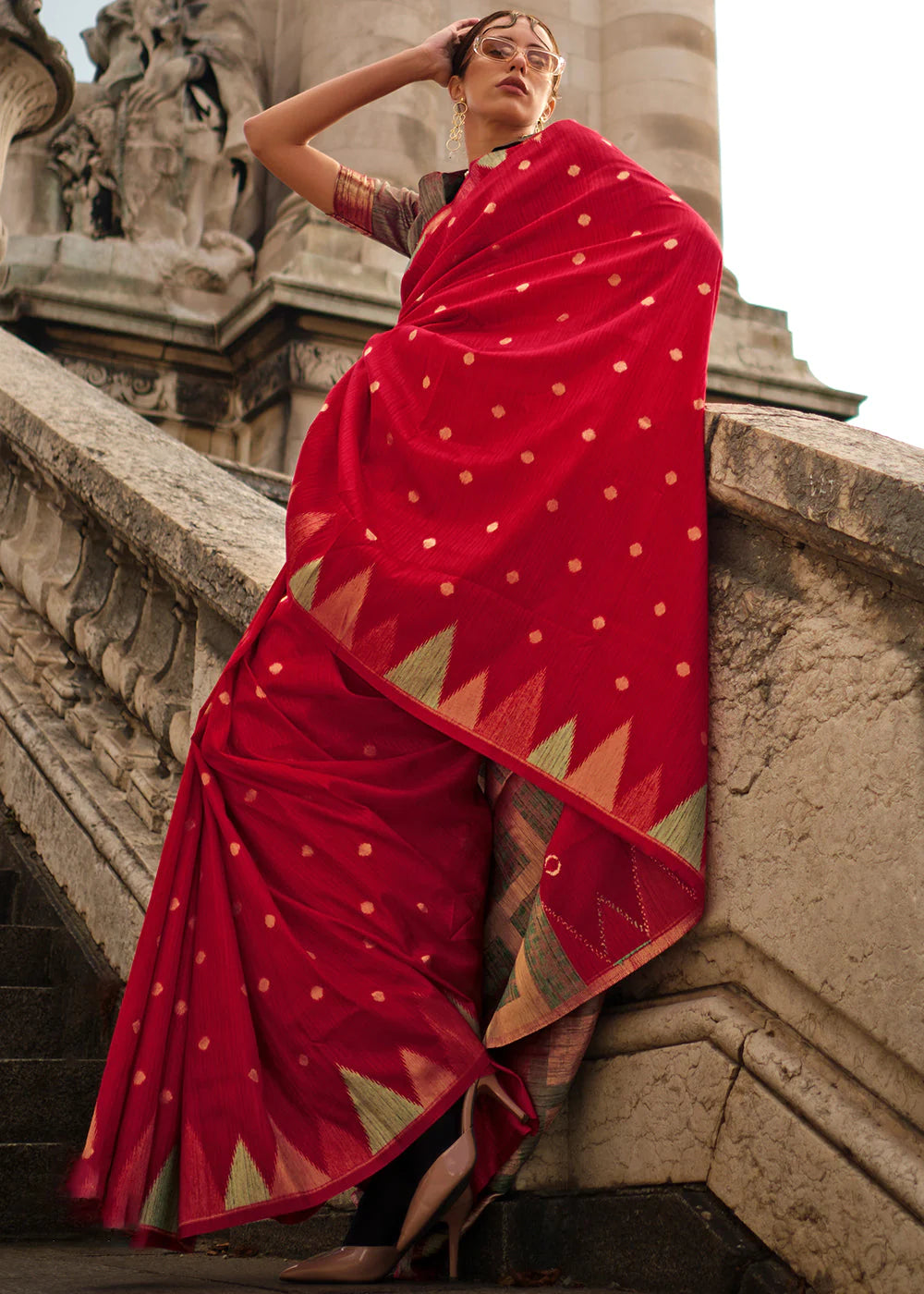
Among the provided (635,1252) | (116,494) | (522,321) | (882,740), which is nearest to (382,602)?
(522,321)

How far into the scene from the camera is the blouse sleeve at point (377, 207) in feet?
9.18

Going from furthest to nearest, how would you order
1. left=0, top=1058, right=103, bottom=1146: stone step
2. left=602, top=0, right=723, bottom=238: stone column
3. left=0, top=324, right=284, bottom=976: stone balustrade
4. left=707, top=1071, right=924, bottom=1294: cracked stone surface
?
1. left=602, top=0, right=723, bottom=238: stone column
2. left=0, top=324, right=284, bottom=976: stone balustrade
3. left=0, top=1058, right=103, bottom=1146: stone step
4. left=707, top=1071, right=924, bottom=1294: cracked stone surface

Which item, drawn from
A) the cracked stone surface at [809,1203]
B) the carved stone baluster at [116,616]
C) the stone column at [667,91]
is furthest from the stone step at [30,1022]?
the stone column at [667,91]

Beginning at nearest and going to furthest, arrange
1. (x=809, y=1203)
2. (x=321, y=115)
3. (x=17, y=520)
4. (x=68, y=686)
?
1. (x=809, y=1203)
2. (x=321, y=115)
3. (x=68, y=686)
4. (x=17, y=520)

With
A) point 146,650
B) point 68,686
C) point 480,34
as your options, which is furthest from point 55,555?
point 480,34

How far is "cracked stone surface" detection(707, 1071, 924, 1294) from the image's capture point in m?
1.61

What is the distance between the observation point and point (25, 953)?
3146 mm

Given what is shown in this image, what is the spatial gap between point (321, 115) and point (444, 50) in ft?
0.89

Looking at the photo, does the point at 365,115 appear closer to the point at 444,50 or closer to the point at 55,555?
the point at 55,555

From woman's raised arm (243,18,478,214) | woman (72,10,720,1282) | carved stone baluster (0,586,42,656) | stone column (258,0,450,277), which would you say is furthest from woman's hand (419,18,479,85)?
stone column (258,0,450,277)

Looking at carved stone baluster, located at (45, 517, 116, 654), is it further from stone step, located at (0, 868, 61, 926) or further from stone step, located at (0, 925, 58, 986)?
stone step, located at (0, 925, 58, 986)

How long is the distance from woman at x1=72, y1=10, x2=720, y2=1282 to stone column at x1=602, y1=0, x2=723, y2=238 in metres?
7.05

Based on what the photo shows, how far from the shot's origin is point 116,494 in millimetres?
3281

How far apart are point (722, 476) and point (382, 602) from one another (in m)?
0.52
